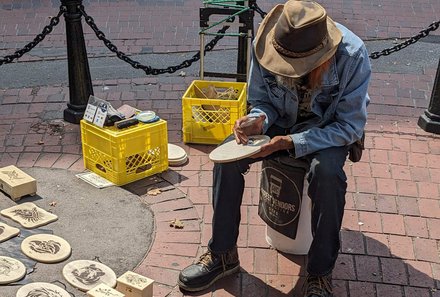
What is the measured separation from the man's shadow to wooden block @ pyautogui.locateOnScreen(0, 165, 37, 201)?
1.30 meters

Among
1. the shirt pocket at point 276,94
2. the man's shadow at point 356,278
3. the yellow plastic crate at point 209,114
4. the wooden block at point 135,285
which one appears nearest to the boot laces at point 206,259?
the man's shadow at point 356,278

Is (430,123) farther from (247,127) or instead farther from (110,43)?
(110,43)

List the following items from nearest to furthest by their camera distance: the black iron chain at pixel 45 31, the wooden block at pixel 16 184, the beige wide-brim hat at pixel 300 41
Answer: the beige wide-brim hat at pixel 300 41 < the wooden block at pixel 16 184 < the black iron chain at pixel 45 31

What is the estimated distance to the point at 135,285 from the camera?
314cm

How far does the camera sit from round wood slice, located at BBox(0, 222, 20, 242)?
11.9 ft

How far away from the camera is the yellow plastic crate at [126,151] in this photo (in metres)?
4.11

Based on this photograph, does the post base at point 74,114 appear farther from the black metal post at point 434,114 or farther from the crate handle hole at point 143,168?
the black metal post at point 434,114

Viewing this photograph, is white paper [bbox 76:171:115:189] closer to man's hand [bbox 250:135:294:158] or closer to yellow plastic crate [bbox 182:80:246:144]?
yellow plastic crate [bbox 182:80:246:144]

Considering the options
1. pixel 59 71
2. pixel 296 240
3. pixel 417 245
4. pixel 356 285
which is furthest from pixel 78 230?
pixel 59 71

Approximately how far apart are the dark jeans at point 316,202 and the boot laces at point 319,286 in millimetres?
35

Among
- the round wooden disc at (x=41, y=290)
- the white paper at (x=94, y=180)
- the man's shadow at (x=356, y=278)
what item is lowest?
the man's shadow at (x=356, y=278)

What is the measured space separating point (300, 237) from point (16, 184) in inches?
65.5

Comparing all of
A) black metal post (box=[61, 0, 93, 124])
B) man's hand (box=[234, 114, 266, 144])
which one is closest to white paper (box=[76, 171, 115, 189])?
black metal post (box=[61, 0, 93, 124])

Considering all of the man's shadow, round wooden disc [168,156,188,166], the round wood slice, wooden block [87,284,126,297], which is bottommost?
the man's shadow
